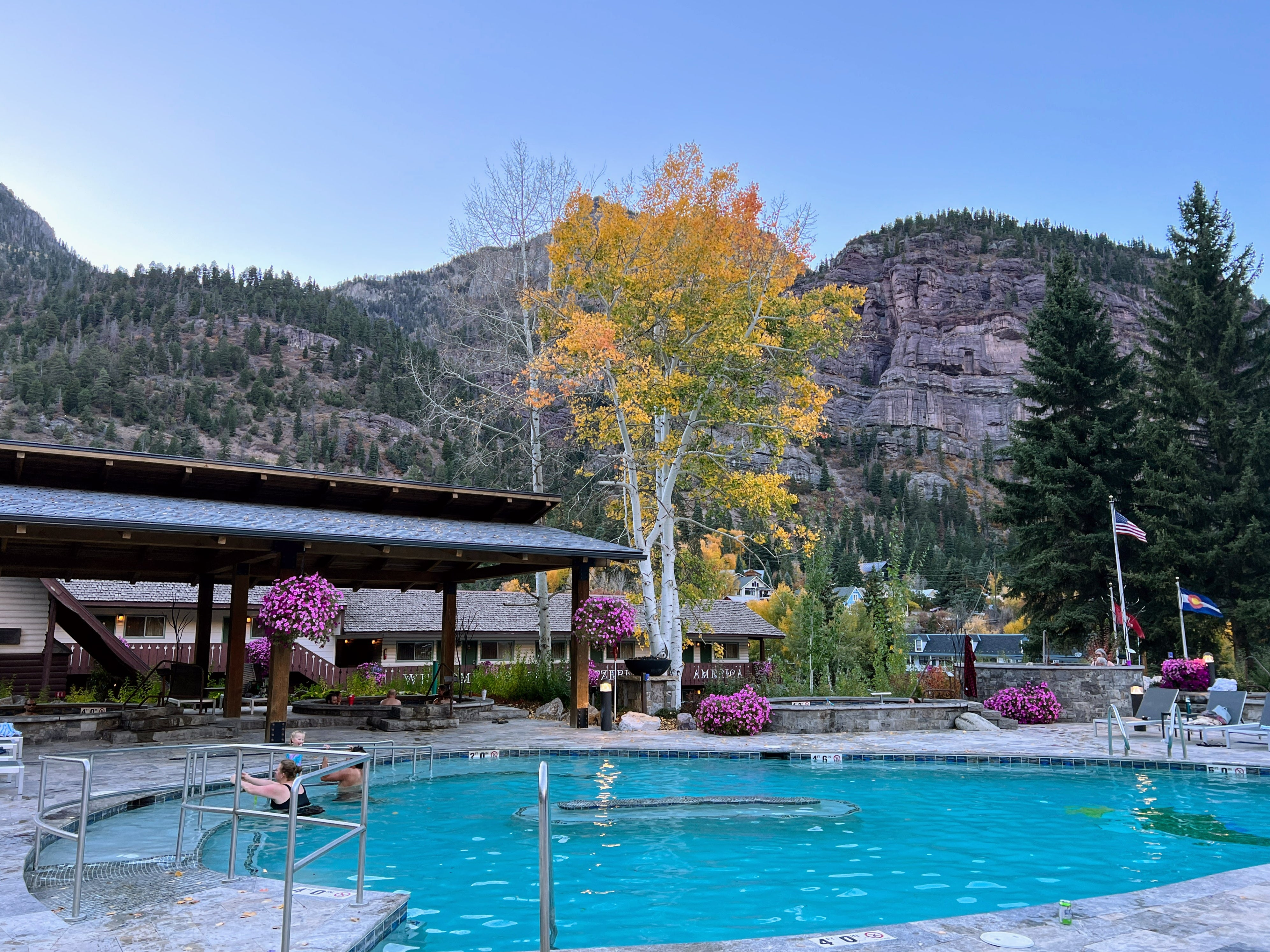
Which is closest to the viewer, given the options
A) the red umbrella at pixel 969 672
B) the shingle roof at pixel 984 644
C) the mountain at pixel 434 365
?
the red umbrella at pixel 969 672

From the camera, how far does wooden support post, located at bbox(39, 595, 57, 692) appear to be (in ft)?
67.4

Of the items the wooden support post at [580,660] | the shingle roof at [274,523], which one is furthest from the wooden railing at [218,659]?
the shingle roof at [274,523]

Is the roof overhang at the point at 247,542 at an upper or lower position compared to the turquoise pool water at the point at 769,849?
upper

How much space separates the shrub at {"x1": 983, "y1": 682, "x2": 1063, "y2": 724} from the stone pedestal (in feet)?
22.9

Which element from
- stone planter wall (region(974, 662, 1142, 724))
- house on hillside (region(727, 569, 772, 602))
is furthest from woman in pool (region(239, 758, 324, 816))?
house on hillside (region(727, 569, 772, 602))

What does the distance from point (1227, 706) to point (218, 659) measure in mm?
28959

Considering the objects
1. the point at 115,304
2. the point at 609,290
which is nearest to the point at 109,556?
the point at 609,290

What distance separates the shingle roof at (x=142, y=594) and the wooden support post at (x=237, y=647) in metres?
12.4

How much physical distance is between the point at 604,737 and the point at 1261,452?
75.5 feet

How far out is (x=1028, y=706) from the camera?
17.5 m

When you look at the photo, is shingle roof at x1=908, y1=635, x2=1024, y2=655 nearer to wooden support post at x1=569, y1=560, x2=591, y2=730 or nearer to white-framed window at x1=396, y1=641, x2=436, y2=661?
white-framed window at x1=396, y1=641, x2=436, y2=661

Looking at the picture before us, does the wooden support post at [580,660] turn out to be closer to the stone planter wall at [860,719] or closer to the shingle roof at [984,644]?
the stone planter wall at [860,719]

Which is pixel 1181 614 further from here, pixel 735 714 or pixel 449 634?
pixel 449 634

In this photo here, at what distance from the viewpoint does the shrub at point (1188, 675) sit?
744 inches
